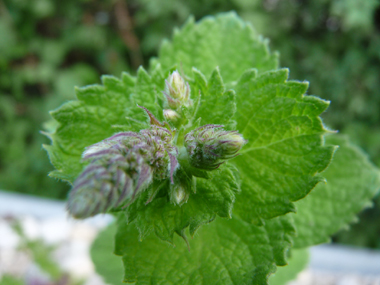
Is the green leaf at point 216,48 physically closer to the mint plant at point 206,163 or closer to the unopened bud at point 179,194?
the mint plant at point 206,163

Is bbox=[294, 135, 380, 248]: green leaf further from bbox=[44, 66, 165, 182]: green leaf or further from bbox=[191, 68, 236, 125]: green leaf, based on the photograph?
bbox=[44, 66, 165, 182]: green leaf

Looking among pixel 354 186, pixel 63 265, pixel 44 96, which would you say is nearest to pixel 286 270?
pixel 354 186

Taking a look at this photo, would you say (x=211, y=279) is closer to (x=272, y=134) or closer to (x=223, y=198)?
(x=223, y=198)

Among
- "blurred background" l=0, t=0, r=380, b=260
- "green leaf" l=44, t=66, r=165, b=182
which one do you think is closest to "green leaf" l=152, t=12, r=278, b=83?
"green leaf" l=44, t=66, r=165, b=182

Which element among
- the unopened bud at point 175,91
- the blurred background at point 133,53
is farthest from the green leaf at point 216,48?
the blurred background at point 133,53

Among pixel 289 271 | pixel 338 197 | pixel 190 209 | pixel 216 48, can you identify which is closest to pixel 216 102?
pixel 190 209

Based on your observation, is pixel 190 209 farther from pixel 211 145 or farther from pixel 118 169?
pixel 118 169
